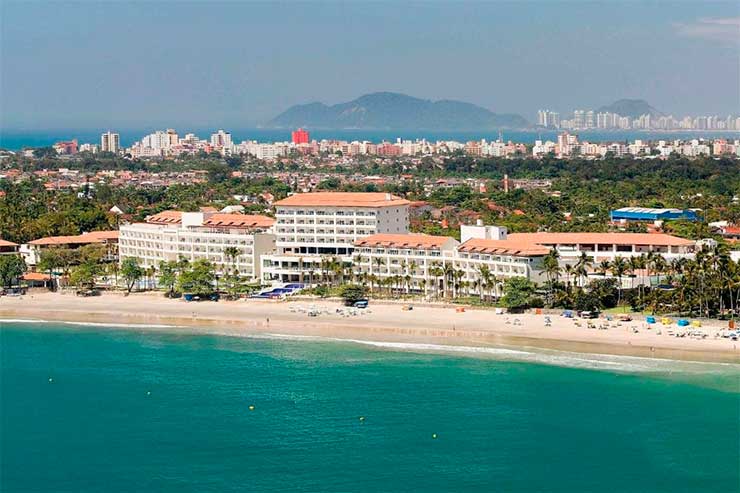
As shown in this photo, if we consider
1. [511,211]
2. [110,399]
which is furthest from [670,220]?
[110,399]

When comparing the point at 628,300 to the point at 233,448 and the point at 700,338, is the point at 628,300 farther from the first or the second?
A: the point at 233,448

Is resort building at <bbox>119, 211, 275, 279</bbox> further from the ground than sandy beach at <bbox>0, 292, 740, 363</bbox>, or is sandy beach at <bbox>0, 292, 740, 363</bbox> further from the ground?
resort building at <bbox>119, 211, 275, 279</bbox>

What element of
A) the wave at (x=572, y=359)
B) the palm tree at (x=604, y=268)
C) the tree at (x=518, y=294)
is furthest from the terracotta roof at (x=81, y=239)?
the palm tree at (x=604, y=268)

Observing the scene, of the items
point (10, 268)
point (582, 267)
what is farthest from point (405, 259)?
point (10, 268)

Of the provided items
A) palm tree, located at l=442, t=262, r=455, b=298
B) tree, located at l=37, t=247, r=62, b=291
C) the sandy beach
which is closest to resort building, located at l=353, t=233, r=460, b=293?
palm tree, located at l=442, t=262, r=455, b=298

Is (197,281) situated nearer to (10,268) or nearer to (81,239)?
(10,268)

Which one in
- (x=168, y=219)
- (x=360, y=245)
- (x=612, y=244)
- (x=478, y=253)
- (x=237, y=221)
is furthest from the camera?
(x=168, y=219)

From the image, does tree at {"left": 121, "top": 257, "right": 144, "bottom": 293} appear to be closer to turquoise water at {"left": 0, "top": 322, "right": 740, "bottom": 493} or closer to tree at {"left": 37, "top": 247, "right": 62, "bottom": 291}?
tree at {"left": 37, "top": 247, "right": 62, "bottom": 291}
